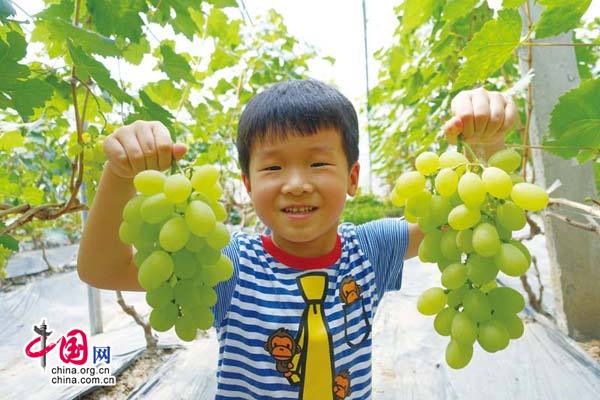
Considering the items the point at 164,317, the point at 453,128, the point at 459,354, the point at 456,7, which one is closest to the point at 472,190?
the point at 453,128

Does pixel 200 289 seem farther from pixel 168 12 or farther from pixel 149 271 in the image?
pixel 168 12

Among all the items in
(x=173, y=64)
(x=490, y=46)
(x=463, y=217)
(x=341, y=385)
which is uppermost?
(x=173, y=64)

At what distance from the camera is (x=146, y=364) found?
2.32 meters

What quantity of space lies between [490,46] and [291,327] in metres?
0.67

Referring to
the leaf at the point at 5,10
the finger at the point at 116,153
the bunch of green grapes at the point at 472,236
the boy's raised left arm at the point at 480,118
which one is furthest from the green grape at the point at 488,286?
the leaf at the point at 5,10

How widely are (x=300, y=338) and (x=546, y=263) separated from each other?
361 cm

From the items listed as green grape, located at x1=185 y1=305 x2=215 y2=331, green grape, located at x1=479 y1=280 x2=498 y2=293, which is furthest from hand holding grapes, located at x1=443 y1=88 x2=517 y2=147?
A: green grape, located at x1=185 y1=305 x2=215 y2=331

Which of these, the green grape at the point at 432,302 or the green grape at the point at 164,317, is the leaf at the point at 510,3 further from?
the green grape at the point at 164,317

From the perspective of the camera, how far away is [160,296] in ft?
2.06

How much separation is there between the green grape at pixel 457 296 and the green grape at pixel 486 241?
106 mm

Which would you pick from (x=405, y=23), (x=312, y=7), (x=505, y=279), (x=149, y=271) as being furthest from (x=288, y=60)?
(x=312, y=7)

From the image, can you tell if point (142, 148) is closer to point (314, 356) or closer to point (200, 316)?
point (200, 316)

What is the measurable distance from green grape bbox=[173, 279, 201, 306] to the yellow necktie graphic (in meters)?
0.32

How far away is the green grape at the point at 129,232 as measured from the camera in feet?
2.02
